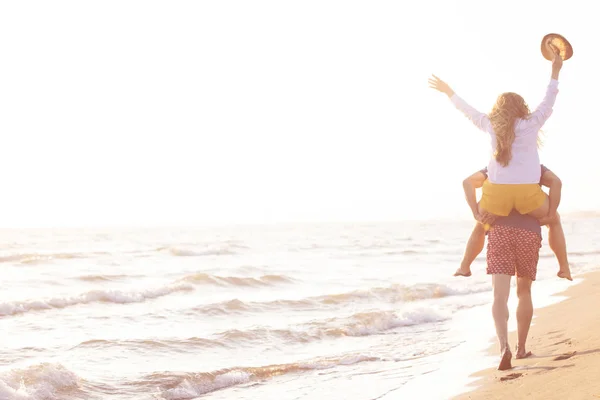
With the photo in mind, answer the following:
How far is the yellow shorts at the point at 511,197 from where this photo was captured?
207 inches

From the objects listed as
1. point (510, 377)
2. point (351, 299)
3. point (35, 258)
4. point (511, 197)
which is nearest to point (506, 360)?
point (510, 377)

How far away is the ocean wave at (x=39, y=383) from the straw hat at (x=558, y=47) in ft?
17.8

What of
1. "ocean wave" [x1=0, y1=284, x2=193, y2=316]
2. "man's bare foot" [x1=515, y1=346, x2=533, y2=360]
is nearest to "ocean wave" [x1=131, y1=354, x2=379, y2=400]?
"man's bare foot" [x1=515, y1=346, x2=533, y2=360]

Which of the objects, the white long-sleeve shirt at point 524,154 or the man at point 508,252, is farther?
the man at point 508,252

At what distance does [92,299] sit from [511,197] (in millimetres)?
11937

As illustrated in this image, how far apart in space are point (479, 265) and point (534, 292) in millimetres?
11638

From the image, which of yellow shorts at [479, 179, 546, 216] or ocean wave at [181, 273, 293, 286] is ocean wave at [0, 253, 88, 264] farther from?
yellow shorts at [479, 179, 546, 216]

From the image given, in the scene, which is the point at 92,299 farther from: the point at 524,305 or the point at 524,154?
the point at 524,154

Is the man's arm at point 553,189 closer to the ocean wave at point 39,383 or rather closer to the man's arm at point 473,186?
the man's arm at point 473,186

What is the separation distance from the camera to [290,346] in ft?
31.9

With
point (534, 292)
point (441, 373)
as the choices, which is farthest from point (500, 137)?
point (534, 292)

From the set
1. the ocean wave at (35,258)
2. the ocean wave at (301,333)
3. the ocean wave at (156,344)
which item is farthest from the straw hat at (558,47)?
the ocean wave at (35,258)

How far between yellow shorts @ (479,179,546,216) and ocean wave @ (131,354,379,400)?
10.9 ft

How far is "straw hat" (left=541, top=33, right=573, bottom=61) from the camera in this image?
543 centimetres
